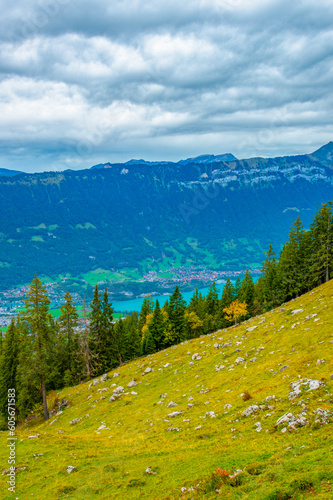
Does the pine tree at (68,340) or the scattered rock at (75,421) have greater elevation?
the pine tree at (68,340)

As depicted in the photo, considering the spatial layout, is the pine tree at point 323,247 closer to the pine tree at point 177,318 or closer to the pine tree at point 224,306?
the pine tree at point 224,306

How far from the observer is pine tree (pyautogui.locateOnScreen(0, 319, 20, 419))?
5309 centimetres

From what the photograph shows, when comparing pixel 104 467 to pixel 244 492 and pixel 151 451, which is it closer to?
pixel 151 451

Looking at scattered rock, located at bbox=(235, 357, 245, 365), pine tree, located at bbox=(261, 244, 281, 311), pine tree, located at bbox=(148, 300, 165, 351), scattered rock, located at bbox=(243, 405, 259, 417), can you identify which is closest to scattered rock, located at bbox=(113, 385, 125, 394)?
scattered rock, located at bbox=(235, 357, 245, 365)

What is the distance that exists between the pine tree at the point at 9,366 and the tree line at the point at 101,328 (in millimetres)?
155

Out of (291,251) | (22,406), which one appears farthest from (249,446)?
(291,251)

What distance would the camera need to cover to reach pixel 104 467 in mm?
19344

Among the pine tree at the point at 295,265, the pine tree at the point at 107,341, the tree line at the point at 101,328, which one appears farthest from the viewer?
the pine tree at the point at 295,265

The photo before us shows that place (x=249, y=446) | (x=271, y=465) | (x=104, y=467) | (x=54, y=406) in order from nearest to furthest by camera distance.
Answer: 1. (x=271, y=465)
2. (x=249, y=446)
3. (x=104, y=467)
4. (x=54, y=406)

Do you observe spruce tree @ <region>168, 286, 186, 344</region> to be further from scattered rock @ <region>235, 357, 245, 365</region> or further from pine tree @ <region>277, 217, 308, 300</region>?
scattered rock @ <region>235, 357, 245, 365</region>

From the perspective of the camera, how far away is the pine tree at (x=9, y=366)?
53094mm

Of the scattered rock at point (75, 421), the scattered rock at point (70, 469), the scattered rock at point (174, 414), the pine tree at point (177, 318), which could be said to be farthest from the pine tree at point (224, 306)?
the scattered rock at point (70, 469)

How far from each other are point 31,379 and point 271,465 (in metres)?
40.2

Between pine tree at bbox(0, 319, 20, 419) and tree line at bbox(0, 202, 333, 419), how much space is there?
0.15 m
